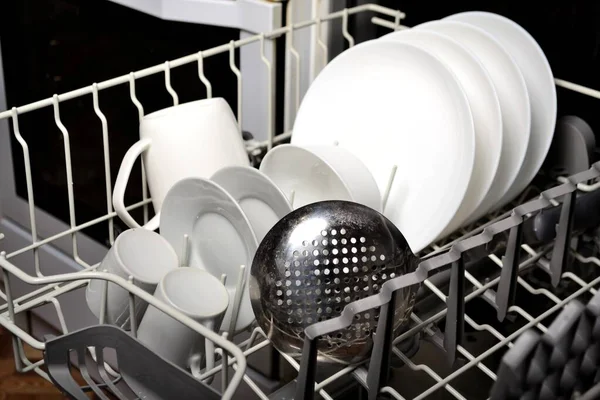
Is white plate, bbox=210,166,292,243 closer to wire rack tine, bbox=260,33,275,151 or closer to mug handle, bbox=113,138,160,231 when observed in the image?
mug handle, bbox=113,138,160,231

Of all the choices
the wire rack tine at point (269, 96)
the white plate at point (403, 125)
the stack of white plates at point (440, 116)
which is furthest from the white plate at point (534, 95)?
the wire rack tine at point (269, 96)

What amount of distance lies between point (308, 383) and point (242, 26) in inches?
24.2

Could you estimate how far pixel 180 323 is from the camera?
0.70 metres

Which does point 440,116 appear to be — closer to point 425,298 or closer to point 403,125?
point 403,125

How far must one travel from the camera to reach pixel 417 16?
114 cm

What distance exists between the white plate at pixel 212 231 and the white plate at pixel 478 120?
230 millimetres

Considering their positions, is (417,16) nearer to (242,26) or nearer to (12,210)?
(242,26)

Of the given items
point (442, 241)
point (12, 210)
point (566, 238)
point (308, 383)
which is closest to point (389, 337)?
point (308, 383)

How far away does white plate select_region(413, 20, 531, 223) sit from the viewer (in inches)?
36.4

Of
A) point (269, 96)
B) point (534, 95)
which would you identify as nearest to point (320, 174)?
point (269, 96)

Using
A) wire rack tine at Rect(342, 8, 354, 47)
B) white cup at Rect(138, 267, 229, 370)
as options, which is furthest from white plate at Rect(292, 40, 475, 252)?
white cup at Rect(138, 267, 229, 370)

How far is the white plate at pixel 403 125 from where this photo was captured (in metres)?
0.88

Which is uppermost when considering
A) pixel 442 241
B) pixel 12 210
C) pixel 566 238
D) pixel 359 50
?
pixel 359 50

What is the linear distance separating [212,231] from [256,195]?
0.06 m
